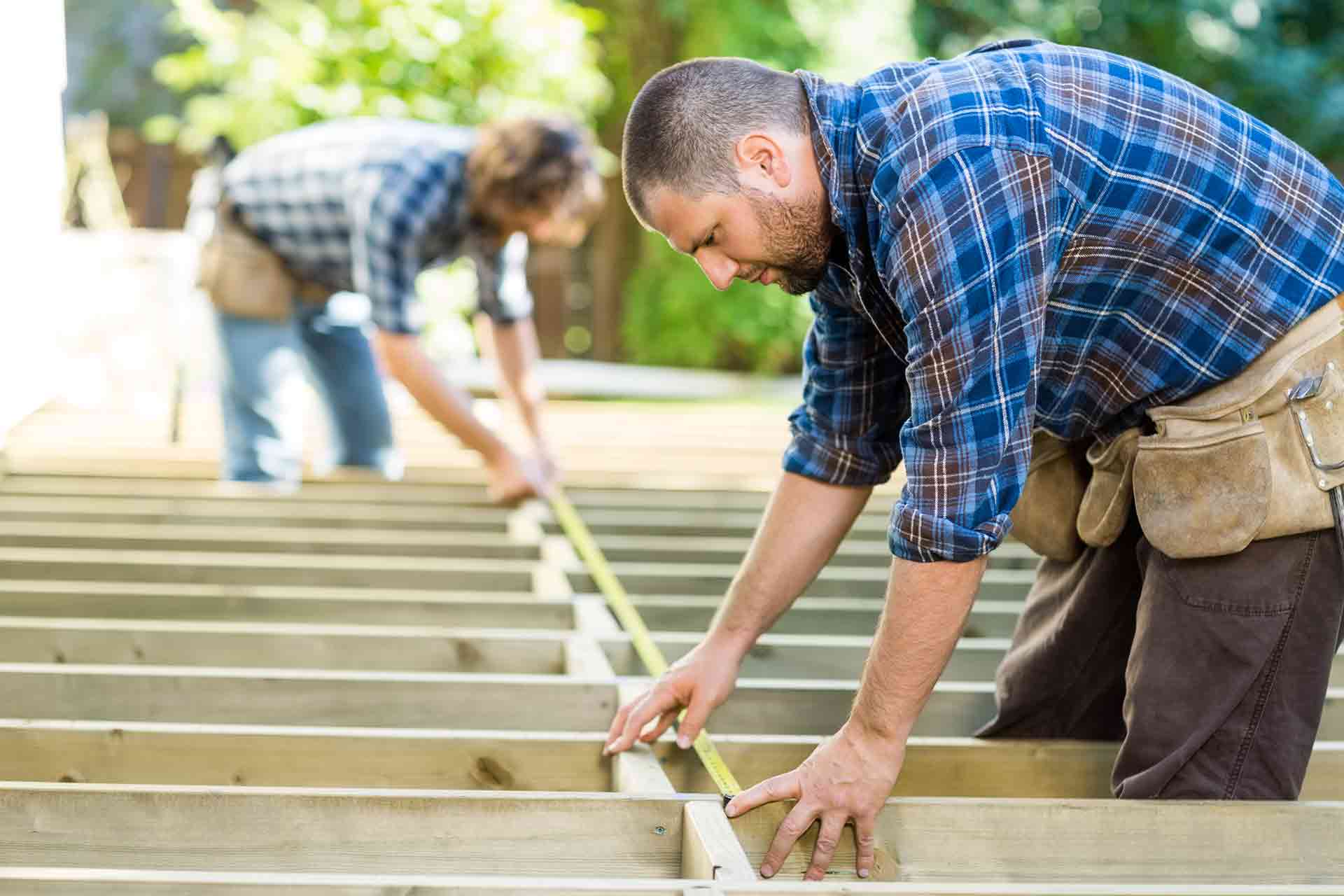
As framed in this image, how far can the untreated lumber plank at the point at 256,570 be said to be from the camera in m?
3.19

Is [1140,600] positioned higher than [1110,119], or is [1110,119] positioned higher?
[1110,119]

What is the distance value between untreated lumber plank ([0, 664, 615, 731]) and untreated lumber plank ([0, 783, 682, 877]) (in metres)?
0.54

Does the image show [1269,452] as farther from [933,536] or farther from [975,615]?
[975,615]

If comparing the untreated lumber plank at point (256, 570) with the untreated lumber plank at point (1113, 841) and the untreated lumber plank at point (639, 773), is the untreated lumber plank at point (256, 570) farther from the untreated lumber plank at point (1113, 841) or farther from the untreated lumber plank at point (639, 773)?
the untreated lumber plank at point (1113, 841)

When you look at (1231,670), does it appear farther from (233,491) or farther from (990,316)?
(233,491)

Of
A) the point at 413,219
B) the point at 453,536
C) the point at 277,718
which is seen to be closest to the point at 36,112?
the point at 413,219

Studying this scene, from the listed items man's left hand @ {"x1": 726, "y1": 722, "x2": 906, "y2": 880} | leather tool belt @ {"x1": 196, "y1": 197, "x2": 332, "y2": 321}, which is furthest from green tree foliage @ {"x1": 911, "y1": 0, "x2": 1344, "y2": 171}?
man's left hand @ {"x1": 726, "y1": 722, "x2": 906, "y2": 880}

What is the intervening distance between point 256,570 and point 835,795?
6.23 ft

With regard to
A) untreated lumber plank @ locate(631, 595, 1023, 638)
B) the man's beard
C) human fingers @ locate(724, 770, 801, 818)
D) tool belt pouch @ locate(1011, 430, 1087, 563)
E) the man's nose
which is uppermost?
the man's beard

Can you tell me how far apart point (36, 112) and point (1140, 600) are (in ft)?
16.1

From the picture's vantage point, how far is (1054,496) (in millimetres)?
2279

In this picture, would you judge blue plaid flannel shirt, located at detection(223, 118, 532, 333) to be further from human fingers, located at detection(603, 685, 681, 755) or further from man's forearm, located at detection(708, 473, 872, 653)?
human fingers, located at detection(603, 685, 681, 755)

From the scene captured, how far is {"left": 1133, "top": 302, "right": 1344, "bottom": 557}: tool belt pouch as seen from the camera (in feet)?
6.32

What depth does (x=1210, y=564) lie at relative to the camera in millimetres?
2010
